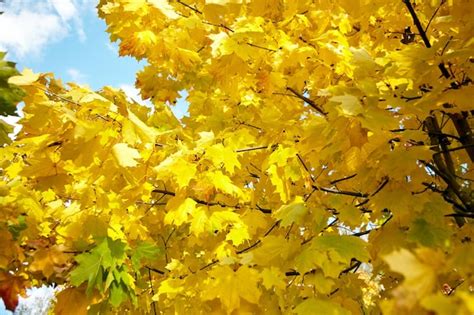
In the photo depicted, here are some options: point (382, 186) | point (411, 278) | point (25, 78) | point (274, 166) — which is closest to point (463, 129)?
point (382, 186)

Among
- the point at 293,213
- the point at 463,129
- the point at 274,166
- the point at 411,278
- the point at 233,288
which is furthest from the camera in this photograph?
the point at 274,166

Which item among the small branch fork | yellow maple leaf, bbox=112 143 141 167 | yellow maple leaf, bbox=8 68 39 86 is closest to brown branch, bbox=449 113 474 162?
the small branch fork

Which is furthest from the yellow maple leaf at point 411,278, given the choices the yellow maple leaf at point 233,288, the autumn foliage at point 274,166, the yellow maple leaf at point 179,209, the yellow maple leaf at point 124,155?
the yellow maple leaf at point 179,209

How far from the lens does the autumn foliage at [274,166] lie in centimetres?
186

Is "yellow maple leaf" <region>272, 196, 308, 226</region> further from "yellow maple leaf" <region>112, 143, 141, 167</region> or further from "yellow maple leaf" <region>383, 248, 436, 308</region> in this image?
"yellow maple leaf" <region>383, 248, 436, 308</region>

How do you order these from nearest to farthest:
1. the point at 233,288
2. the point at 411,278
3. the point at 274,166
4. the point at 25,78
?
the point at 411,278, the point at 25,78, the point at 233,288, the point at 274,166

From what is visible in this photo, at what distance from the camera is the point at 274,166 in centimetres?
271

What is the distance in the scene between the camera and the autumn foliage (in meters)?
1.86

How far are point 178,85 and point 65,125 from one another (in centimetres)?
358

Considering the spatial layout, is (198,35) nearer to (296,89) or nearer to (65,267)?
(296,89)

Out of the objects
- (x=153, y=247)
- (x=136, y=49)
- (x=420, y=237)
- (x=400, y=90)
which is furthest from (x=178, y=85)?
(x=420, y=237)

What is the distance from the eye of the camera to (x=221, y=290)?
6.55 feet

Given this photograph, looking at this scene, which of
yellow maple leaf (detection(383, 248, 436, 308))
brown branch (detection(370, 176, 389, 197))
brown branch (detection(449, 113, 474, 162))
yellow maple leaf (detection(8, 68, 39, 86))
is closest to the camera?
yellow maple leaf (detection(383, 248, 436, 308))

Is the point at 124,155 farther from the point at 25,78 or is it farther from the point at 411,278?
the point at 411,278
